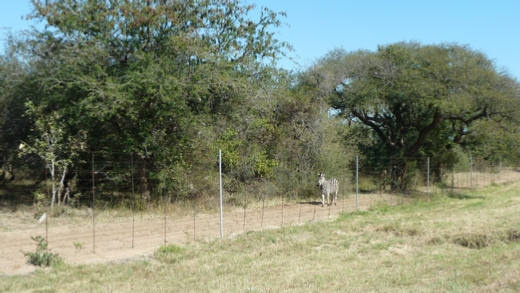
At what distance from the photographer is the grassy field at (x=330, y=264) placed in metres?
8.04

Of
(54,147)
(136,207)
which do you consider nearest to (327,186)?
(136,207)

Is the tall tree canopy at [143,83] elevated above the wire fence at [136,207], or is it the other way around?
the tall tree canopy at [143,83]

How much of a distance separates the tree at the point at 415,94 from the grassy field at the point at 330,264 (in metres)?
9.36

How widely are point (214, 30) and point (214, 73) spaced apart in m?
2.32

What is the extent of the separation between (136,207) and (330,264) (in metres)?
8.70

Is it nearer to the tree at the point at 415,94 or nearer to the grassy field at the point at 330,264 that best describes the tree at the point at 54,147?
the grassy field at the point at 330,264

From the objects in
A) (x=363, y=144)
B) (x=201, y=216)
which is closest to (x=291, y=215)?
(x=201, y=216)

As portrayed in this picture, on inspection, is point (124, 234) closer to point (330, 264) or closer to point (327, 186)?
point (330, 264)

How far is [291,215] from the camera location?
56.0 ft

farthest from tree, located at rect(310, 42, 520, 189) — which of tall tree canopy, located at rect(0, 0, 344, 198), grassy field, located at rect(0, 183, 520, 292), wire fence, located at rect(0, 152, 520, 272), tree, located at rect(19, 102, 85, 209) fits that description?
tree, located at rect(19, 102, 85, 209)

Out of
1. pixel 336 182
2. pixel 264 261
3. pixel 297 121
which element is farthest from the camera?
pixel 297 121

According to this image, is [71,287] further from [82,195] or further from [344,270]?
[82,195]

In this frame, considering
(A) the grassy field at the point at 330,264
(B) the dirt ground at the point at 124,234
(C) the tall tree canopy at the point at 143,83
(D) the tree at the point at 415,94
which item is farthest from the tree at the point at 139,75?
(D) the tree at the point at 415,94

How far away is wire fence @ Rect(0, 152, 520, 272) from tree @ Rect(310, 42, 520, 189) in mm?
2533
